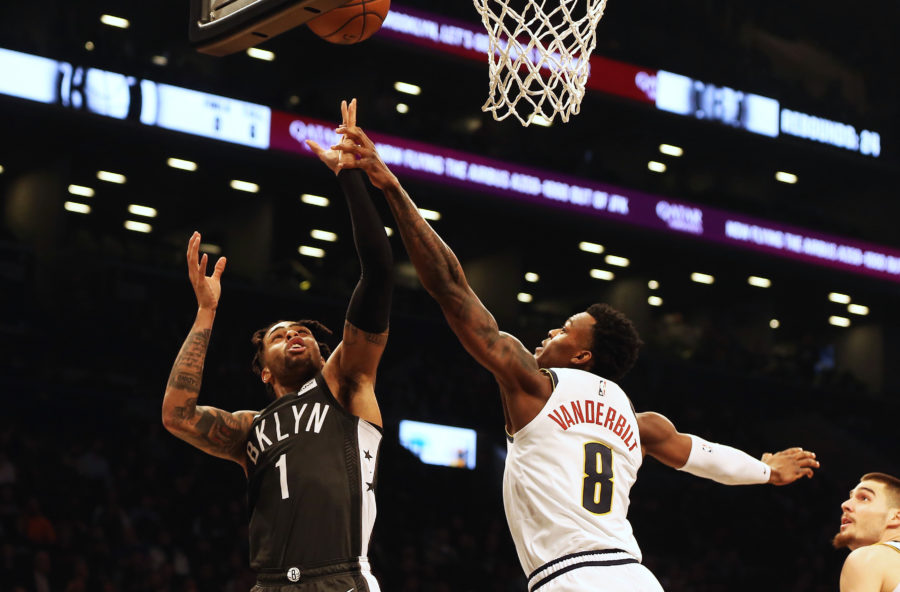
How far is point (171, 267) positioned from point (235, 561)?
29.4ft

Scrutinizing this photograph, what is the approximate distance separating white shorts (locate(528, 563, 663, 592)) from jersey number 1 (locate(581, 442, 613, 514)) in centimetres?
23

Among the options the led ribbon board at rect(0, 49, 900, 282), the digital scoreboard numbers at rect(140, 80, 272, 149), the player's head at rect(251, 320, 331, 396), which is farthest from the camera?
the digital scoreboard numbers at rect(140, 80, 272, 149)

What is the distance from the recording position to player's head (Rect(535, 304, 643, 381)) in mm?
5055

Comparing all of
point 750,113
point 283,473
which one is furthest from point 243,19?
point 750,113

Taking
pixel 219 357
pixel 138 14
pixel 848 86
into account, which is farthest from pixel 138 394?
pixel 848 86

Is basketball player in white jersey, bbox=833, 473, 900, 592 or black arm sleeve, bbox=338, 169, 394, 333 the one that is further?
basketball player in white jersey, bbox=833, 473, 900, 592

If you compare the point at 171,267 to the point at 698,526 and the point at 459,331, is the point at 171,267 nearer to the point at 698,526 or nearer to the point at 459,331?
the point at 698,526

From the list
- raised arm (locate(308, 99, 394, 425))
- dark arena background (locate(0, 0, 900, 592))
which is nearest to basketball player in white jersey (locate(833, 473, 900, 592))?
raised arm (locate(308, 99, 394, 425))

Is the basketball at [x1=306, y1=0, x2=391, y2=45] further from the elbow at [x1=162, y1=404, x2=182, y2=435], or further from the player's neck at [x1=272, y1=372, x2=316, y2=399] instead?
the elbow at [x1=162, y1=404, x2=182, y2=435]

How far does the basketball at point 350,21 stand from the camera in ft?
17.0

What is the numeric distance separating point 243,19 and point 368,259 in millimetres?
1055

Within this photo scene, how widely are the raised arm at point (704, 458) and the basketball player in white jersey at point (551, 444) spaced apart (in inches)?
Answer: 8.5

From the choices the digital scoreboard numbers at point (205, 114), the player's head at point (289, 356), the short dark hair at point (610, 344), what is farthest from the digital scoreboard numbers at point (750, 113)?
the player's head at point (289, 356)

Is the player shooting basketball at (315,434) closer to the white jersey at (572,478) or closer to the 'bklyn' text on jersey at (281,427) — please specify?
the 'bklyn' text on jersey at (281,427)
